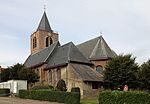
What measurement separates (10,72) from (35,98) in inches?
868

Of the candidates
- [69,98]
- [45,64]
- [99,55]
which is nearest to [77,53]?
[99,55]

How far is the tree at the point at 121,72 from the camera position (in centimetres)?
3906

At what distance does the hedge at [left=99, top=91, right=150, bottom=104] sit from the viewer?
21078mm

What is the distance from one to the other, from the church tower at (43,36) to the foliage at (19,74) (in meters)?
12.0

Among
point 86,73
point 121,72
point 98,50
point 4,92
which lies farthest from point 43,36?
point 121,72

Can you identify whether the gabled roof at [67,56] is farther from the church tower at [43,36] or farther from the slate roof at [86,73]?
the church tower at [43,36]

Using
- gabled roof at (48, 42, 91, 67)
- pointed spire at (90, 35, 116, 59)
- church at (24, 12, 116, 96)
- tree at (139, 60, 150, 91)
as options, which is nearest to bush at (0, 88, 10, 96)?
church at (24, 12, 116, 96)

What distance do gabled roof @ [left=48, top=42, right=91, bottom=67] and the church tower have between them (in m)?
14.0

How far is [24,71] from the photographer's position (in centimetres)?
5125

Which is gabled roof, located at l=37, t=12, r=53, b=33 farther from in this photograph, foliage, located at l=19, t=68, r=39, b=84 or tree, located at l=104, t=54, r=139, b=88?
tree, located at l=104, t=54, r=139, b=88

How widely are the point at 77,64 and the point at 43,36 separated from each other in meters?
22.6

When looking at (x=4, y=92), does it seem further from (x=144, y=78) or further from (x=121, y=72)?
(x=144, y=78)

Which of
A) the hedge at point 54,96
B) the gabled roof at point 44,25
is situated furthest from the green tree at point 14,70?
the hedge at point 54,96

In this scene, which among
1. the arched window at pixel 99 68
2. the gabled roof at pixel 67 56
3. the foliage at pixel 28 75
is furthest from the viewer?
the foliage at pixel 28 75
